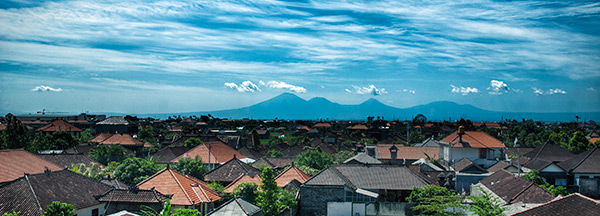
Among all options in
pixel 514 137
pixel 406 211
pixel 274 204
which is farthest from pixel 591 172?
pixel 514 137

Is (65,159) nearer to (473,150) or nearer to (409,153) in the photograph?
(409,153)

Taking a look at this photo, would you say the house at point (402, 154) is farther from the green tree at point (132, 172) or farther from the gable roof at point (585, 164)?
the green tree at point (132, 172)

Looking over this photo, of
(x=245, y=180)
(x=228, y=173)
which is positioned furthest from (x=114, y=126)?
(x=245, y=180)

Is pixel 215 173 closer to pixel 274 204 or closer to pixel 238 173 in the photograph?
pixel 238 173

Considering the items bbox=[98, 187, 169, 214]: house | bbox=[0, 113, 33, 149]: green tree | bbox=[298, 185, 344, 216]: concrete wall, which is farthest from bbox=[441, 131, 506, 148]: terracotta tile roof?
bbox=[0, 113, 33, 149]: green tree

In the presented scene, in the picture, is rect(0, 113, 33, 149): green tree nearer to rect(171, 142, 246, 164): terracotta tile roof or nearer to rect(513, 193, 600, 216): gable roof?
rect(171, 142, 246, 164): terracotta tile roof

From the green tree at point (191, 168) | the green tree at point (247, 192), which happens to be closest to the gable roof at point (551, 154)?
the green tree at point (191, 168)

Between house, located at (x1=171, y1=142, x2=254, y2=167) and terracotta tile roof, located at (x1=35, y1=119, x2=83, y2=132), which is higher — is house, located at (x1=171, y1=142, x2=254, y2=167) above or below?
below
